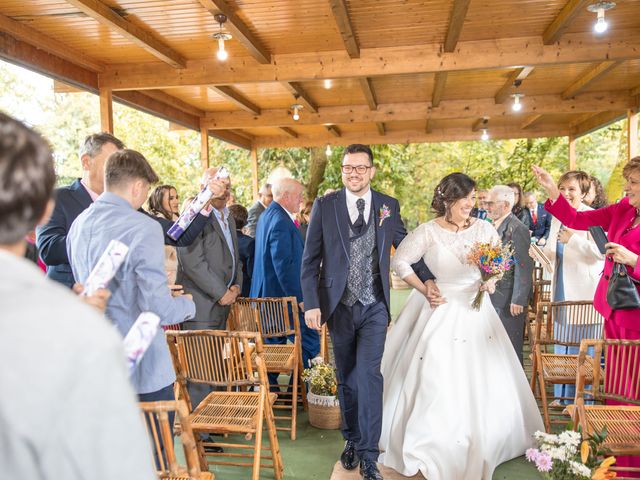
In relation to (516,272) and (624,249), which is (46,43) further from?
(624,249)

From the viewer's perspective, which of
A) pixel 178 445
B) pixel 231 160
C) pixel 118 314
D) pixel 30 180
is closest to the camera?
pixel 30 180

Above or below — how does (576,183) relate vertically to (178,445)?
above

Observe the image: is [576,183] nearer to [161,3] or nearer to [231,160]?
[161,3]

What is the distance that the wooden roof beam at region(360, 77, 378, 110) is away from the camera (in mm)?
8055

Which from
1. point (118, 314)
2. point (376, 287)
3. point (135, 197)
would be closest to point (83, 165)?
point (135, 197)

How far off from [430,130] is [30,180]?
12.6 meters

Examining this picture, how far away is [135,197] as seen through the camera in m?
2.25

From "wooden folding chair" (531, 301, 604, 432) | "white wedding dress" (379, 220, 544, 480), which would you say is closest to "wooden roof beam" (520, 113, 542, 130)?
"wooden folding chair" (531, 301, 604, 432)

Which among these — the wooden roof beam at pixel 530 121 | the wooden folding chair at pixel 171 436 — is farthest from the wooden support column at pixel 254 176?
the wooden folding chair at pixel 171 436

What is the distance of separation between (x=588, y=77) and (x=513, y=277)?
5.27 meters

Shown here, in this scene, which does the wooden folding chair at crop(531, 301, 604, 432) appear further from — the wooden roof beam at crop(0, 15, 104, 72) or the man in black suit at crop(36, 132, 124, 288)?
the wooden roof beam at crop(0, 15, 104, 72)

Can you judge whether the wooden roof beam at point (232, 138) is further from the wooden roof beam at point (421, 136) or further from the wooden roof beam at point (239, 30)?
the wooden roof beam at point (239, 30)

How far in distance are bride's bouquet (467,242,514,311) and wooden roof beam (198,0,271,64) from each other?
322 cm

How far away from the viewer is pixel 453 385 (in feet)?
11.4
